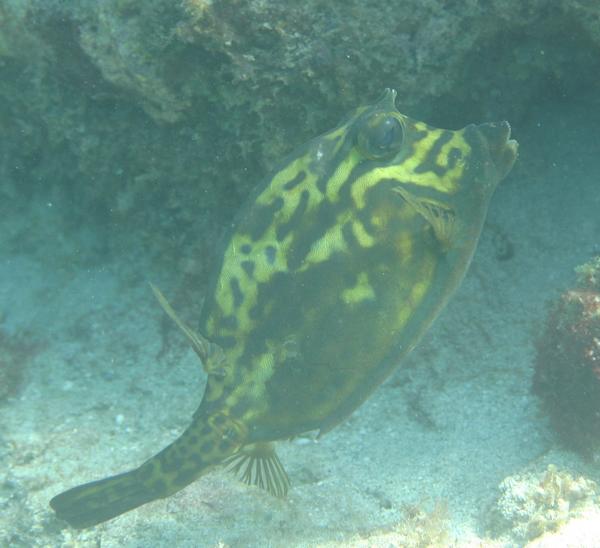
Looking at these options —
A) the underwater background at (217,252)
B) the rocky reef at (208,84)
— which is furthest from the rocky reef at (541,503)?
the rocky reef at (208,84)


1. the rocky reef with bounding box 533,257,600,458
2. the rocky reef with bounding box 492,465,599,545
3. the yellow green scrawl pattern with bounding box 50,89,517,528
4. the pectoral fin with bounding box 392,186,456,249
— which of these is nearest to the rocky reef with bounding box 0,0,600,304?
the yellow green scrawl pattern with bounding box 50,89,517,528

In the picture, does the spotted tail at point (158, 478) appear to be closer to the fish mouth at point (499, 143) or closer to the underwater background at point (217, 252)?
the underwater background at point (217, 252)

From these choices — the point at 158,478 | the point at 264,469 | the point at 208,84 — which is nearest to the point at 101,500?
the point at 158,478

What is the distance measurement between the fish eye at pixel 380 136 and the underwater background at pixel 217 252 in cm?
121

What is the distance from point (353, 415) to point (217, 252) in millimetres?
1931

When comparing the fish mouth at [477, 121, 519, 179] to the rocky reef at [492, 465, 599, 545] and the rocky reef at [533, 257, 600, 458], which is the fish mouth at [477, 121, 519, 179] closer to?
the rocky reef at [533, 257, 600, 458]

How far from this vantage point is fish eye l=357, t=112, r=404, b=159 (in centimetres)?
279

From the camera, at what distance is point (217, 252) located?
127 inches

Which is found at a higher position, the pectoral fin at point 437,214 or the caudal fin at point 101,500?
the pectoral fin at point 437,214

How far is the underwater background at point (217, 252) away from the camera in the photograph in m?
3.59

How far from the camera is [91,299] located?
5262 mm

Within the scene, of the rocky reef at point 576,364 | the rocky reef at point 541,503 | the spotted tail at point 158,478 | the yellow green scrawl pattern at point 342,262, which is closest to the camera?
the yellow green scrawl pattern at point 342,262

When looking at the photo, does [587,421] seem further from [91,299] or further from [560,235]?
[91,299]

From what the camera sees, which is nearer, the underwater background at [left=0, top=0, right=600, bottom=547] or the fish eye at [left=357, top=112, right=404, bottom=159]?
the fish eye at [left=357, top=112, right=404, bottom=159]
